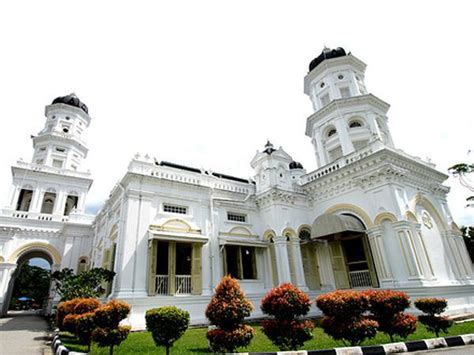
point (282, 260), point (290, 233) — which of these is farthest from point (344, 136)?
point (282, 260)

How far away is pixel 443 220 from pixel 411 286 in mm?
5638

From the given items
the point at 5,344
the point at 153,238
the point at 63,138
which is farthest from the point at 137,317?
the point at 63,138

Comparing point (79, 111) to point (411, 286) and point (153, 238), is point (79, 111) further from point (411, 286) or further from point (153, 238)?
point (411, 286)

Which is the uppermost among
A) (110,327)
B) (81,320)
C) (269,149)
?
(269,149)

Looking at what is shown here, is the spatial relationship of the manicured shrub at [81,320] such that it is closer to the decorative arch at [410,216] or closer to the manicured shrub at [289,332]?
the manicured shrub at [289,332]

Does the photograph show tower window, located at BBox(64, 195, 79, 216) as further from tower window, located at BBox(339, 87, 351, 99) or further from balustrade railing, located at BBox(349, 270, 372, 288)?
tower window, located at BBox(339, 87, 351, 99)

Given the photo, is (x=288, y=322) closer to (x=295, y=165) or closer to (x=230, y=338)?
(x=230, y=338)

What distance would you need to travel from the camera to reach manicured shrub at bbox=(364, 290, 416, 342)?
632 centimetres

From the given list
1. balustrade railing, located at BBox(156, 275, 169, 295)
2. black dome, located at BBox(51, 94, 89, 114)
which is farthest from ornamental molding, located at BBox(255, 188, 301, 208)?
black dome, located at BBox(51, 94, 89, 114)

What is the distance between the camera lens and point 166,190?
45.3 ft

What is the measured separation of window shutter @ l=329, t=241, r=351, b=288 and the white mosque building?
0.05 m

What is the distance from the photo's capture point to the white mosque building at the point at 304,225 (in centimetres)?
1181

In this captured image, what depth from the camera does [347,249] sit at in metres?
14.2

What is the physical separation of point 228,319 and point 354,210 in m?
9.86
